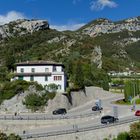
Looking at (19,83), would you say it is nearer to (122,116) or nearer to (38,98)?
(38,98)

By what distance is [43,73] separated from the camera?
91625mm

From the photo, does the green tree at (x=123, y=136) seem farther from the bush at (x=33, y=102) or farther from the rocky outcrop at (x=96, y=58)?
the rocky outcrop at (x=96, y=58)

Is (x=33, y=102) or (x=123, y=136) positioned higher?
(x=33, y=102)

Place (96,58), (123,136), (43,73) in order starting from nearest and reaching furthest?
(123,136) → (43,73) → (96,58)

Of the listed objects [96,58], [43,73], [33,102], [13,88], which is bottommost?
[33,102]

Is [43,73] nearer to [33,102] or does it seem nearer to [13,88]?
[13,88]

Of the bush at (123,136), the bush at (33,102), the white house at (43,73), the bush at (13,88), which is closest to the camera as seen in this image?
the bush at (123,136)

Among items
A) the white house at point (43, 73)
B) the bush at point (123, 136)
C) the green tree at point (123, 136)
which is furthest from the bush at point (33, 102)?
the bush at point (123, 136)

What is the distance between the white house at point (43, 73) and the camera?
90625 mm

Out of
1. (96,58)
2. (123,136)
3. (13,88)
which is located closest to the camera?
(123,136)

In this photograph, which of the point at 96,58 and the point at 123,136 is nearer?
the point at 123,136

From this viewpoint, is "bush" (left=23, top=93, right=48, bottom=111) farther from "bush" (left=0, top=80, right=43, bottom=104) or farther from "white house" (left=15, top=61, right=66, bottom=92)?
"white house" (left=15, top=61, right=66, bottom=92)

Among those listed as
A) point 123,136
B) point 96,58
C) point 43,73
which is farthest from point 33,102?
point 96,58

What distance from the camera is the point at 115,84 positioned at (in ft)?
486
